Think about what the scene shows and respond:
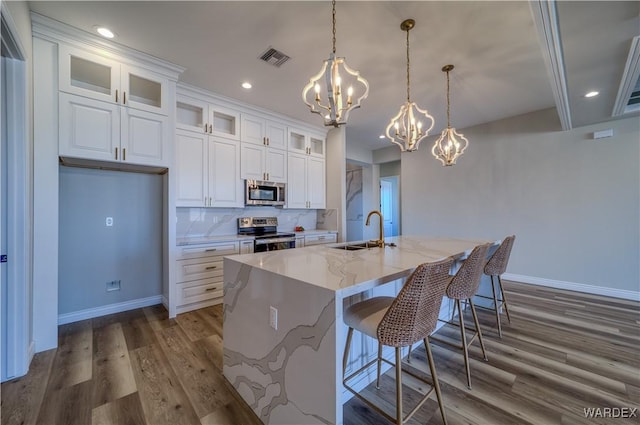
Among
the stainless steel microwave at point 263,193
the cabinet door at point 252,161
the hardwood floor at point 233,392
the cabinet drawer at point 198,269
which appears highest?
the cabinet door at point 252,161

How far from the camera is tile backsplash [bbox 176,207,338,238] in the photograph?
357 cm

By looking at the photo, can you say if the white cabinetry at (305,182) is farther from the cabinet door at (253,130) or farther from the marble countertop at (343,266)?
the marble countertop at (343,266)

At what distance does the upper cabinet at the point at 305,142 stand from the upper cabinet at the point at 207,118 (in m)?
1.01

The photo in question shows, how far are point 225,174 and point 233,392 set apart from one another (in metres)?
2.75

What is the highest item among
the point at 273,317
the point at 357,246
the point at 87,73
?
the point at 87,73

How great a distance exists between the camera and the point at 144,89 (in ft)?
9.96

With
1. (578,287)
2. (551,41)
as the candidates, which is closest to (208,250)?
(551,41)

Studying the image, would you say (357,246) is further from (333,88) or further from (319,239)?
(319,239)

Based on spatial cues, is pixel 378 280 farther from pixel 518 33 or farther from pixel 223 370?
pixel 518 33

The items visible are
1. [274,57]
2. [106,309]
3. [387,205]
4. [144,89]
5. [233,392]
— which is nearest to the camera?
[233,392]

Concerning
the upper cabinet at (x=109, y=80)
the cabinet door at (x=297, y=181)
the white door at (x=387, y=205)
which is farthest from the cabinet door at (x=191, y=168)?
the white door at (x=387, y=205)

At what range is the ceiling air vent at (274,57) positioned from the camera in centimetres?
257

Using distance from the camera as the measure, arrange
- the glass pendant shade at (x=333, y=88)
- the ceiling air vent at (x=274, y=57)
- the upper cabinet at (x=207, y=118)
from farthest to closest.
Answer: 1. the upper cabinet at (x=207, y=118)
2. the ceiling air vent at (x=274, y=57)
3. the glass pendant shade at (x=333, y=88)

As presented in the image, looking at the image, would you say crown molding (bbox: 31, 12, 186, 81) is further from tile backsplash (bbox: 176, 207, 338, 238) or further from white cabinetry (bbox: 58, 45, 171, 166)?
tile backsplash (bbox: 176, 207, 338, 238)
